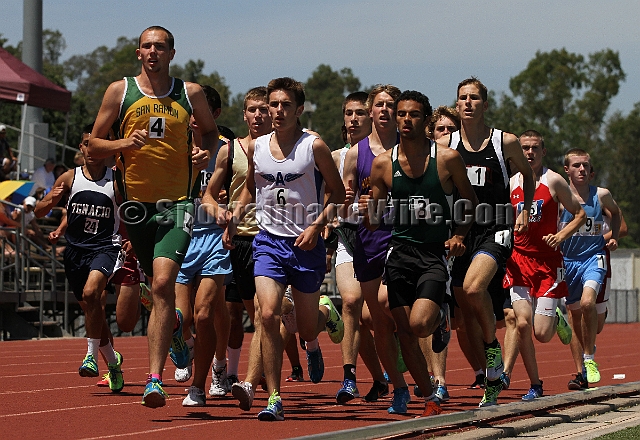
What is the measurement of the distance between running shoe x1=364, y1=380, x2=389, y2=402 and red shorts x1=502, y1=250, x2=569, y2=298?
1.59 metres

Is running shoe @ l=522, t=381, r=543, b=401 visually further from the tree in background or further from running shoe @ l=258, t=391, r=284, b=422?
the tree in background

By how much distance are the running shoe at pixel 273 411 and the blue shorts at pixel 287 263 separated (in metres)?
0.83

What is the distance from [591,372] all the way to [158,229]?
556cm

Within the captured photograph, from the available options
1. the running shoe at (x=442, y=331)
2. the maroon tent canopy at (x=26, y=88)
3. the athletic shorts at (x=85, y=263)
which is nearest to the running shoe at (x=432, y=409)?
the running shoe at (x=442, y=331)

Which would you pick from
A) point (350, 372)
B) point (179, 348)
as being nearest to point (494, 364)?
point (350, 372)

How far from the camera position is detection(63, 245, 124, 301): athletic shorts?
36.7 ft

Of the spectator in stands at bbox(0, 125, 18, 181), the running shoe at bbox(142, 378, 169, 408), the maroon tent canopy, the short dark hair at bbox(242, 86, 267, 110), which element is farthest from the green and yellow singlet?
the spectator in stands at bbox(0, 125, 18, 181)

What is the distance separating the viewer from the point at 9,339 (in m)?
20.5

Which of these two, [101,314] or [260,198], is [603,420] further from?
[101,314]

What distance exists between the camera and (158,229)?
27.2 ft

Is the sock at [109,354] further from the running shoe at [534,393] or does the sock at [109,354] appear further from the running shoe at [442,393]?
the running shoe at [534,393]

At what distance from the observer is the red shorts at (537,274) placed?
10758 millimetres

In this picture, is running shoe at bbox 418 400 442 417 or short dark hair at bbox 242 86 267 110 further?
short dark hair at bbox 242 86 267 110

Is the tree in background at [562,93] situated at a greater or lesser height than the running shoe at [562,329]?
greater
